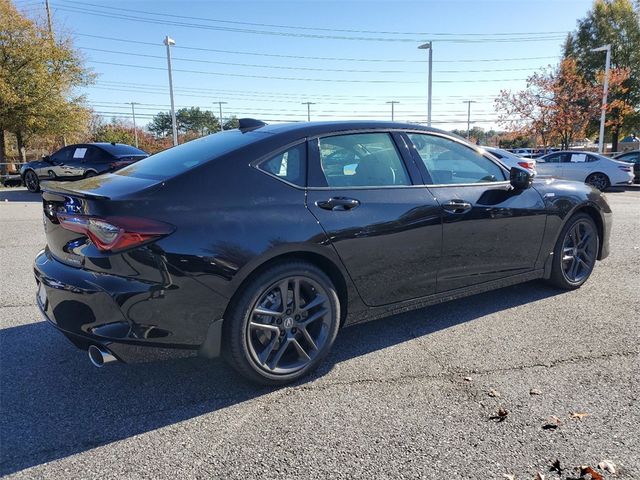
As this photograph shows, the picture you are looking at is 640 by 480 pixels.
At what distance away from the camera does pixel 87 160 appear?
1345 cm

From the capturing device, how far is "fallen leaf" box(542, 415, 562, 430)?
2.53m

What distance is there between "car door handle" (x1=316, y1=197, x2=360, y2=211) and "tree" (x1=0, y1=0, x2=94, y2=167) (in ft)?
81.9

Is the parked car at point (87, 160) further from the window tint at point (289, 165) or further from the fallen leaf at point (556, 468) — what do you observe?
→ the fallen leaf at point (556, 468)

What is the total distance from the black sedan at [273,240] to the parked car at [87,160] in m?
10.5

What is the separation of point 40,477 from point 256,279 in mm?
1357

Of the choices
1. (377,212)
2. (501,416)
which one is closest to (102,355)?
(377,212)

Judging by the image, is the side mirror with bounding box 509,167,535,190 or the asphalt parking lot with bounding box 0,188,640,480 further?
the side mirror with bounding box 509,167,535,190

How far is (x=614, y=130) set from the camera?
116 ft

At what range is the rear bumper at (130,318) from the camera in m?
2.52

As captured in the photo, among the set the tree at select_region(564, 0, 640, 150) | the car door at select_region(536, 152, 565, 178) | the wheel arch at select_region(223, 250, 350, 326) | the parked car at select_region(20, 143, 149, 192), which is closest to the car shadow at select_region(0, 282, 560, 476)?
the wheel arch at select_region(223, 250, 350, 326)

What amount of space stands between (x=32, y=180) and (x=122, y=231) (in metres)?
15.4

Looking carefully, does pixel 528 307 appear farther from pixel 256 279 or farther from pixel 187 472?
pixel 187 472

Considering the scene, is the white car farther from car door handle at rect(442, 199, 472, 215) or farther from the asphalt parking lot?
the asphalt parking lot

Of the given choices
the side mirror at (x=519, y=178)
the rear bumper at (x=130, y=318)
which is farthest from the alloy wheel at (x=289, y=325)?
the side mirror at (x=519, y=178)
